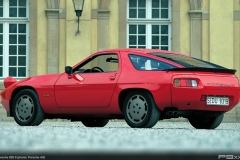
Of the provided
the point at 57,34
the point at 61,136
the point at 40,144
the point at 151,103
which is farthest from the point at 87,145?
the point at 57,34

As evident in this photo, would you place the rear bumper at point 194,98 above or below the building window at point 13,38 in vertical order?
below

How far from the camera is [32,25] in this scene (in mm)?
20047

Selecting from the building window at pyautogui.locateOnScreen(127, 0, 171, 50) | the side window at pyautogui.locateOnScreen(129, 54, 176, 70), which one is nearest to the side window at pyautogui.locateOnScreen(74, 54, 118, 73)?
the side window at pyautogui.locateOnScreen(129, 54, 176, 70)

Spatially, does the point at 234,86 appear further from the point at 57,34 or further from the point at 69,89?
the point at 57,34

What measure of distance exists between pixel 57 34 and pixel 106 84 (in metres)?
8.94

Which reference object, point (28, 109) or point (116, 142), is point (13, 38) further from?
point (116, 142)

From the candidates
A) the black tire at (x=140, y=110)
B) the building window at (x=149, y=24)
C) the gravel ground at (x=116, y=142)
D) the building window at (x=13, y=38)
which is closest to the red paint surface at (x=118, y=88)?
the black tire at (x=140, y=110)

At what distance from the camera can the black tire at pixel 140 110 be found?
10711 mm

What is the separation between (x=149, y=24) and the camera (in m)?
20.2

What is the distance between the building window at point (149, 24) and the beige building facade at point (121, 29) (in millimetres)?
26

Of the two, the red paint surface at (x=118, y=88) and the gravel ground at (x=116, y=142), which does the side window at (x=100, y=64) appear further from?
the gravel ground at (x=116, y=142)

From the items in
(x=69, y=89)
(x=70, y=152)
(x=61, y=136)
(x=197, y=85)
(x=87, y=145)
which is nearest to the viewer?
(x=70, y=152)

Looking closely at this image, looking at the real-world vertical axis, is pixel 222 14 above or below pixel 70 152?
above

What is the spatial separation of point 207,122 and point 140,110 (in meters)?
1.56
